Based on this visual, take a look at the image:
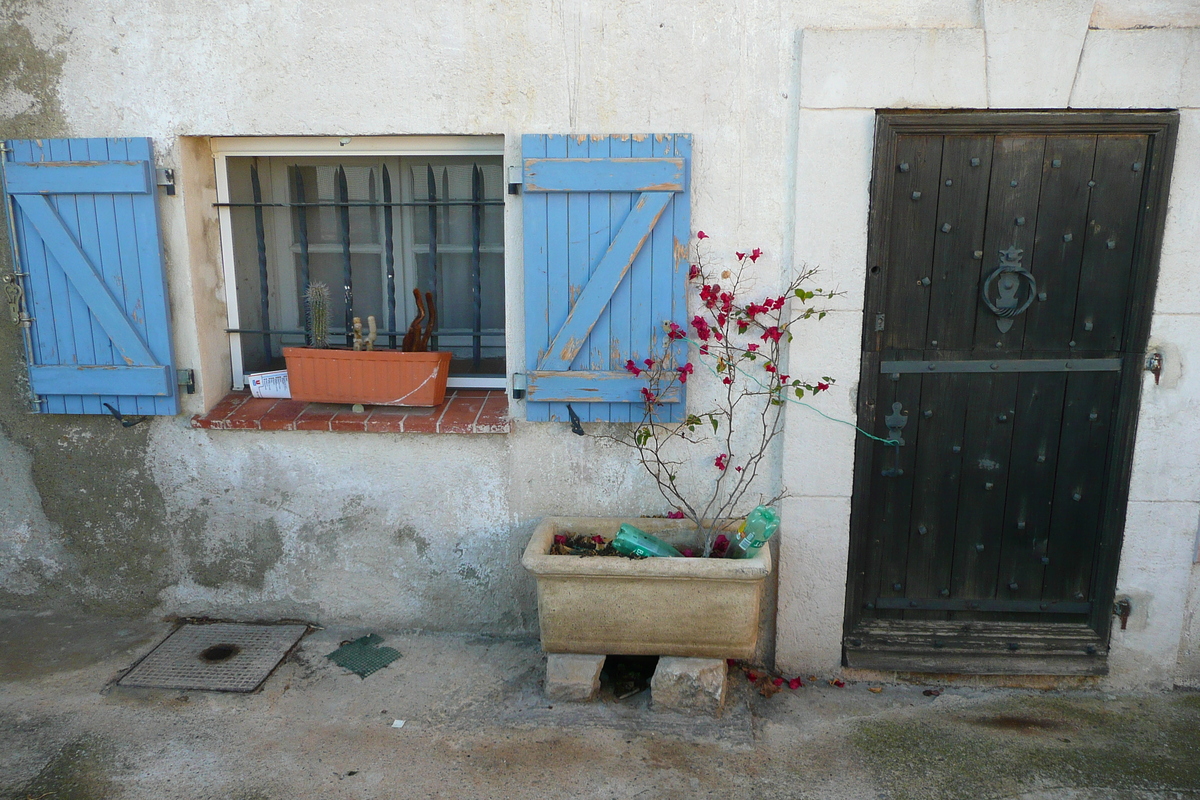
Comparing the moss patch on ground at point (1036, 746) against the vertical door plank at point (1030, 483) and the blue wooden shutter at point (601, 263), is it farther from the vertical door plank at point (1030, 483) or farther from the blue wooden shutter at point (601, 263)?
the blue wooden shutter at point (601, 263)

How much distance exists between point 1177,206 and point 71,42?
4294mm

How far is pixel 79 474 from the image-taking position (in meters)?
3.63

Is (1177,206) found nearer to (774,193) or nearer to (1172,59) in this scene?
(1172,59)

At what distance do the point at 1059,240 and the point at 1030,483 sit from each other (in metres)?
0.96

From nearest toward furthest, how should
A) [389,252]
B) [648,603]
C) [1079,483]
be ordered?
[648,603] → [1079,483] → [389,252]

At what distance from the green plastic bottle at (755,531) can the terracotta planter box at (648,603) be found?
0.04 meters

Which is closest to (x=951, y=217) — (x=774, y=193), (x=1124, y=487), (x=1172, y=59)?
(x=774, y=193)

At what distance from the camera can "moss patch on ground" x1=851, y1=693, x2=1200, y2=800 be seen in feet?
9.02

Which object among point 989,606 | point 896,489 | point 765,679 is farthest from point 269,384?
point 989,606

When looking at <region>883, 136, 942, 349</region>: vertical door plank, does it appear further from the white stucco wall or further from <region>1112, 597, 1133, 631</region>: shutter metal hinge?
<region>1112, 597, 1133, 631</region>: shutter metal hinge

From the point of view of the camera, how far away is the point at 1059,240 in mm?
3102

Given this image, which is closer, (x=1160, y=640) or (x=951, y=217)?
(x=951, y=217)

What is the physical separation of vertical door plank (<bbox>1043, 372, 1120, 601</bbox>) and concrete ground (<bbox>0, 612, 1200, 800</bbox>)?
48 cm

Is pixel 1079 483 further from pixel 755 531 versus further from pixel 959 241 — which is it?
pixel 755 531
